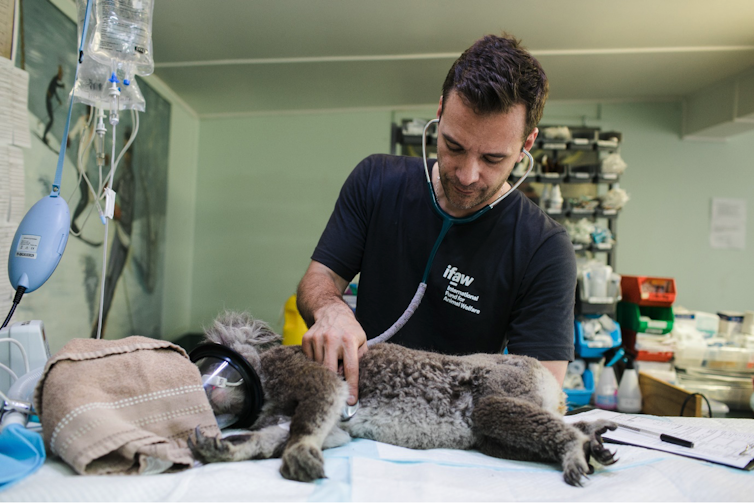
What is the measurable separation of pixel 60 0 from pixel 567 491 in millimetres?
3374

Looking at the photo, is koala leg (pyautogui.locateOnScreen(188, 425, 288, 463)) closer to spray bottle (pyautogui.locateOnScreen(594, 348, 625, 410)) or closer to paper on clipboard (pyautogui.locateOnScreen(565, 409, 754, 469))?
paper on clipboard (pyautogui.locateOnScreen(565, 409, 754, 469))

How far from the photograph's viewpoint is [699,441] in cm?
113

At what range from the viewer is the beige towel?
2.46ft

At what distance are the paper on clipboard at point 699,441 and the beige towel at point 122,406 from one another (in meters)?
0.89

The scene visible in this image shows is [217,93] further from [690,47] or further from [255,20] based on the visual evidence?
[690,47]

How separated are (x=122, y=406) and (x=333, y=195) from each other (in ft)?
14.0

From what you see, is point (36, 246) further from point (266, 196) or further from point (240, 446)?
point (266, 196)

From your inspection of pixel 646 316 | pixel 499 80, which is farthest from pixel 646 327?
pixel 499 80

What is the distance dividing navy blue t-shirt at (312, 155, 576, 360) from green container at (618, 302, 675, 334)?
2707 mm

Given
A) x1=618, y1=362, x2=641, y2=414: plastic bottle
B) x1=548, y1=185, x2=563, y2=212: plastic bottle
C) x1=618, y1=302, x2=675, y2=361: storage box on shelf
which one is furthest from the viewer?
x1=548, y1=185, x2=563, y2=212: plastic bottle

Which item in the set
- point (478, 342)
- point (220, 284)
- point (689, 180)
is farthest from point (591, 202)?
point (220, 284)

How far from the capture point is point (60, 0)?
2670 mm

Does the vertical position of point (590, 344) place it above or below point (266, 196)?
below

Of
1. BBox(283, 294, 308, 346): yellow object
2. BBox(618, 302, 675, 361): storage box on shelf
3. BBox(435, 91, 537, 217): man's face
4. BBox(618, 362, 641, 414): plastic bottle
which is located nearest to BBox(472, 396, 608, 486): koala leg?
BBox(435, 91, 537, 217): man's face
